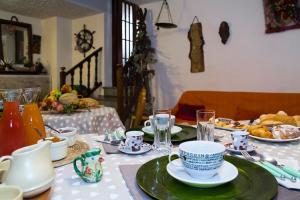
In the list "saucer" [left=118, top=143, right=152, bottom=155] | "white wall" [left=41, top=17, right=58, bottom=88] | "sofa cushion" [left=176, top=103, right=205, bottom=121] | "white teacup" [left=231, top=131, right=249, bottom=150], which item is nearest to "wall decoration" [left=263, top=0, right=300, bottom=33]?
"sofa cushion" [left=176, top=103, right=205, bottom=121]

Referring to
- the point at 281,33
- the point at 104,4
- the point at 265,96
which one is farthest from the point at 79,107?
the point at 104,4

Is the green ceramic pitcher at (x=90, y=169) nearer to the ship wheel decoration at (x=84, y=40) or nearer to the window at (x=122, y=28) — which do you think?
the window at (x=122, y=28)

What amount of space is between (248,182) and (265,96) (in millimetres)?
2579

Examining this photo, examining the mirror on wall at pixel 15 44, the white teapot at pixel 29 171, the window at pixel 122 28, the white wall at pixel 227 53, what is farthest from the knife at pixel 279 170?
the mirror on wall at pixel 15 44

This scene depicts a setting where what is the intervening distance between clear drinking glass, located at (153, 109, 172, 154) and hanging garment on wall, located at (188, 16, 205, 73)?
297 centimetres

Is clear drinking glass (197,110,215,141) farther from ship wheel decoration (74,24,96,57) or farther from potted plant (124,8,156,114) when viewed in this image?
ship wheel decoration (74,24,96,57)

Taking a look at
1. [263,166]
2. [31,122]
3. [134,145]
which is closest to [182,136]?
[134,145]

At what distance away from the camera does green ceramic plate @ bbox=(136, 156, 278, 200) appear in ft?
1.98

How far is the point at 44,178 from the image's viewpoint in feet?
2.09

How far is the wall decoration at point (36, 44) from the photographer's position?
504 centimetres

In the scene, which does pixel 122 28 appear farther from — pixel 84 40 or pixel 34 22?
pixel 34 22

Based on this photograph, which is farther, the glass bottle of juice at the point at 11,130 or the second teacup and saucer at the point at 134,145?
the second teacup and saucer at the point at 134,145

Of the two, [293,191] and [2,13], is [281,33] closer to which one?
[293,191]

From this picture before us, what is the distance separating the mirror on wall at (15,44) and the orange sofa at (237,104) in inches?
126
